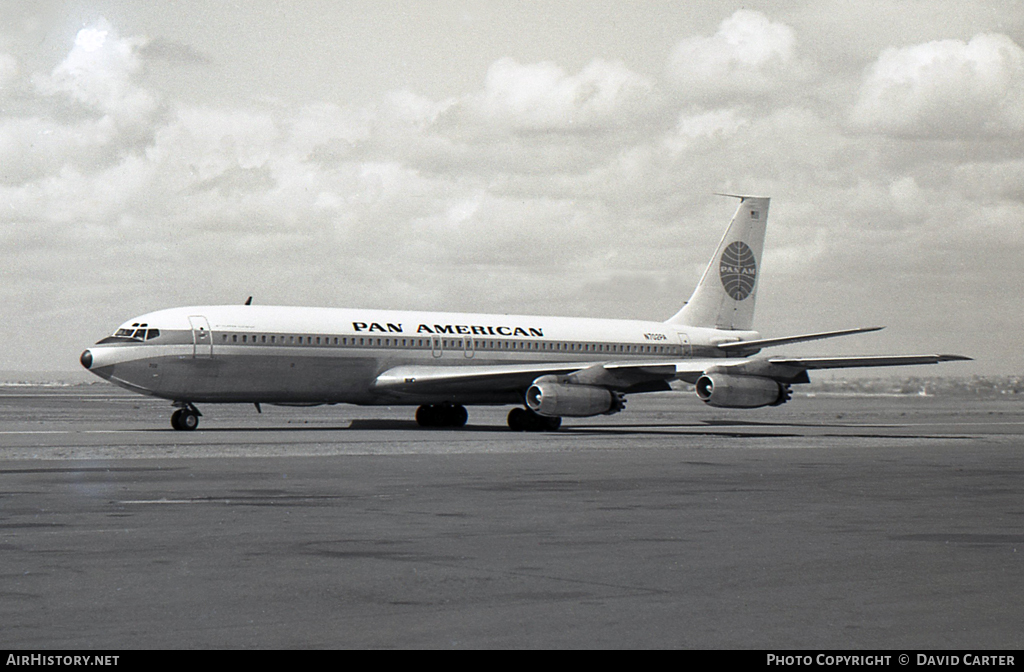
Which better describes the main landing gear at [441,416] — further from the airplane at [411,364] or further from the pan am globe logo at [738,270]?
the pan am globe logo at [738,270]

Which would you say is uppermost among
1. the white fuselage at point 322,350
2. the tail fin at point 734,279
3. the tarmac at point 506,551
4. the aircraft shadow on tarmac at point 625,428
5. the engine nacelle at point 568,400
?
the tail fin at point 734,279

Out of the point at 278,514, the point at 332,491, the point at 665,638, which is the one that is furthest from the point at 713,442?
the point at 665,638

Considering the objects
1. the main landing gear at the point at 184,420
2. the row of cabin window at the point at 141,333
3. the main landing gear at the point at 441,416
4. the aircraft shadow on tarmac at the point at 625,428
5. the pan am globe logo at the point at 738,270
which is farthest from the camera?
the pan am globe logo at the point at 738,270

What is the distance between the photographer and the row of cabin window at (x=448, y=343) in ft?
128

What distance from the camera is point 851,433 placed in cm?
3853

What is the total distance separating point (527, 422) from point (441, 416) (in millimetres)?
3953

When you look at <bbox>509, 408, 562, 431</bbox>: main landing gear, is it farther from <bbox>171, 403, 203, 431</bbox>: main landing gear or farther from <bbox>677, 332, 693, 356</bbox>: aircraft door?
<bbox>171, 403, 203, 431</bbox>: main landing gear

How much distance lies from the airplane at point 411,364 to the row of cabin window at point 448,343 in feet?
0.14

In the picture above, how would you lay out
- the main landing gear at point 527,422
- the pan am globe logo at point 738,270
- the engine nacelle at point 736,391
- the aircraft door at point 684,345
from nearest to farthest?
the engine nacelle at point 736,391
the main landing gear at point 527,422
the aircraft door at point 684,345
the pan am globe logo at point 738,270

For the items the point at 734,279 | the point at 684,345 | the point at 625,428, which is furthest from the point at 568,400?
the point at 734,279

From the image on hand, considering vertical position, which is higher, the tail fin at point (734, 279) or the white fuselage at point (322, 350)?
the tail fin at point (734, 279)

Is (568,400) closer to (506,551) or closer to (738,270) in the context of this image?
(738,270)

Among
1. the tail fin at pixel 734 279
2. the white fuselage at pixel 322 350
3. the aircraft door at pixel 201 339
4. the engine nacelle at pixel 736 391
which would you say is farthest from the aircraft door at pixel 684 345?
the aircraft door at pixel 201 339

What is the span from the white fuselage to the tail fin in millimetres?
6038
